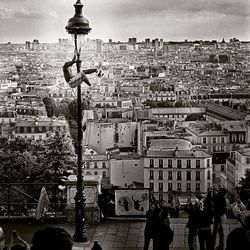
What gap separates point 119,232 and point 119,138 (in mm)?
26571

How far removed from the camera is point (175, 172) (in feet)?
67.2

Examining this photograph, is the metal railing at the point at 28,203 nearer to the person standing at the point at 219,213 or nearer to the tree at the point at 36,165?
the person standing at the point at 219,213

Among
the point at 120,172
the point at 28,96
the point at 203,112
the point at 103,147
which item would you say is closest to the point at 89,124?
the point at 103,147

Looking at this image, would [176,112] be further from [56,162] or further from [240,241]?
[240,241]

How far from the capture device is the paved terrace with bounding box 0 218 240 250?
409 cm

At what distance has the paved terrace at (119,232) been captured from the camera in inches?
161

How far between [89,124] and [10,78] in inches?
1440

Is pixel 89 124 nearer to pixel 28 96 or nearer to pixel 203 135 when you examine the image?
pixel 203 135

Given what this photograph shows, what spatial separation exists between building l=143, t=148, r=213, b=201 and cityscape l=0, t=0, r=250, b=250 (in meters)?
0.03

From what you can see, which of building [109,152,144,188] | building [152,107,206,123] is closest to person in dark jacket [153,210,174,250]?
building [109,152,144,188]

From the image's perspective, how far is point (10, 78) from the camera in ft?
216

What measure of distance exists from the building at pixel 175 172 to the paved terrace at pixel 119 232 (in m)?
15.5

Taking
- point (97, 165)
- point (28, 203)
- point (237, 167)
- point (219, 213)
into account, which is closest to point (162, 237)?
point (219, 213)

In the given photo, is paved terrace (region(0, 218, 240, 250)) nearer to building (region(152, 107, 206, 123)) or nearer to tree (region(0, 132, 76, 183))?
tree (region(0, 132, 76, 183))
